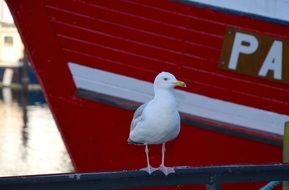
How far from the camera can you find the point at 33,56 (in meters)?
6.27

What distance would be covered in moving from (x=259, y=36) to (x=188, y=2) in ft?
1.92

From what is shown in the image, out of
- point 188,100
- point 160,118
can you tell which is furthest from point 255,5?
point 160,118

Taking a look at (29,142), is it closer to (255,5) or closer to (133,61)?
(133,61)

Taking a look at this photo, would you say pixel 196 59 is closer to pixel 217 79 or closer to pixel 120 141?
pixel 217 79

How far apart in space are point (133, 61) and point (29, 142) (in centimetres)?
1454

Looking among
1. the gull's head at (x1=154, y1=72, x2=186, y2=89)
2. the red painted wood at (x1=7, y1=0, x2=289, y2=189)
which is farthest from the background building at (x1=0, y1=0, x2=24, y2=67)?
the gull's head at (x1=154, y1=72, x2=186, y2=89)

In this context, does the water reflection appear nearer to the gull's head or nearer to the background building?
the background building

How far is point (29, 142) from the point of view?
2031cm

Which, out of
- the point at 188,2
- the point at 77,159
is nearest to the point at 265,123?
the point at 188,2

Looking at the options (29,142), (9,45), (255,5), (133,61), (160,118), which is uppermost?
(9,45)

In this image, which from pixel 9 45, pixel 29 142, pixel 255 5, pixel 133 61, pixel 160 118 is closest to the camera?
pixel 160 118

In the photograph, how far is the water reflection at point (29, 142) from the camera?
16.3 m

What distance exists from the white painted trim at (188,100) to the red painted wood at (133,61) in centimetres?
5

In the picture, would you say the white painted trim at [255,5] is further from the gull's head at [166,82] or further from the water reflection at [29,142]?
the water reflection at [29,142]
